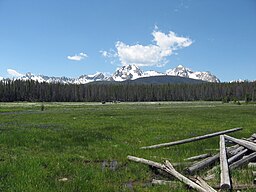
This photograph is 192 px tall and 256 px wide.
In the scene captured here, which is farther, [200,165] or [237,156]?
[237,156]

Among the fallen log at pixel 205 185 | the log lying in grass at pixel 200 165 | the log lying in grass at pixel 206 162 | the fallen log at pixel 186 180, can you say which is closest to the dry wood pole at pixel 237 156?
the log lying in grass at pixel 206 162

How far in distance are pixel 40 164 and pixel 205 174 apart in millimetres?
7249

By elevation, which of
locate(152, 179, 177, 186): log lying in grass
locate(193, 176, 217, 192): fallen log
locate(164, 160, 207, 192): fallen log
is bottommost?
locate(152, 179, 177, 186): log lying in grass

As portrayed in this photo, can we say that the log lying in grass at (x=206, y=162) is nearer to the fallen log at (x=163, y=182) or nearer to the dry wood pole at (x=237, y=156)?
the dry wood pole at (x=237, y=156)

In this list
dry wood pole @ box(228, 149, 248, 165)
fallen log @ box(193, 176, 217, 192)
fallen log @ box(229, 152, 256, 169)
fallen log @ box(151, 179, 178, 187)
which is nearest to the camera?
fallen log @ box(193, 176, 217, 192)

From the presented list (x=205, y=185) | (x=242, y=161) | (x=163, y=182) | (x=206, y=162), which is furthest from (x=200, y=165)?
(x=205, y=185)

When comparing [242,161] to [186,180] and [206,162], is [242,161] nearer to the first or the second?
[206,162]

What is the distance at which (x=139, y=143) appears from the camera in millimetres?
21016

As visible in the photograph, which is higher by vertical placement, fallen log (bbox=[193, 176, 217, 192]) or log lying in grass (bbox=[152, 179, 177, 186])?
fallen log (bbox=[193, 176, 217, 192])

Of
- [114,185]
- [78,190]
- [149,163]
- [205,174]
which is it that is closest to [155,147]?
[149,163]

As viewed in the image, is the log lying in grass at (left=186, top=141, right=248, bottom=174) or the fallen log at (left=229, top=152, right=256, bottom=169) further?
the fallen log at (left=229, top=152, right=256, bottom=169)

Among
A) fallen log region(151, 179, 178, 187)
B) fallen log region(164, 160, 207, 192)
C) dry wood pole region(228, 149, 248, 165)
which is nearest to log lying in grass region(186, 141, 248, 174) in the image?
dry wood pole region(228, 149, 248, 165)

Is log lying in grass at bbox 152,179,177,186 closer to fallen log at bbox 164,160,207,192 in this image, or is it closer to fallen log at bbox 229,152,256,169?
fallen log at bbox 164,160,207,192

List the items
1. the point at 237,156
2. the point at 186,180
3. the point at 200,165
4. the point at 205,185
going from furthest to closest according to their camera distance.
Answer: the point at 237,156 < the point at 200,165 < the point at 186,180 < the point at 205,185
